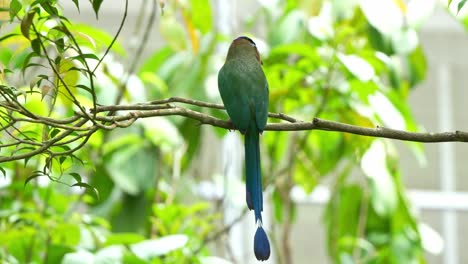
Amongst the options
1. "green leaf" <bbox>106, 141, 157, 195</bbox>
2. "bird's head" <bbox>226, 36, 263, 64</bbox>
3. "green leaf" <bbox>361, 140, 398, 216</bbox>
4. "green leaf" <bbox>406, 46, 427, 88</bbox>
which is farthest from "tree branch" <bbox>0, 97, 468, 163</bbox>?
"green leaf" <bbox>406, 46, 427, 88</bbox>

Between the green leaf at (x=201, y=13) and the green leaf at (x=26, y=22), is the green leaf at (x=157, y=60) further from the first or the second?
the green leaf at (x=26, y=22)

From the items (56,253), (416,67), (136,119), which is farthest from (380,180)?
(136,119)

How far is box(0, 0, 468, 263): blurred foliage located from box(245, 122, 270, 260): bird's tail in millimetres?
583

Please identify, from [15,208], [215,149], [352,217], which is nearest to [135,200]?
[15,208]

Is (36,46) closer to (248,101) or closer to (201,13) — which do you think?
(248,101)

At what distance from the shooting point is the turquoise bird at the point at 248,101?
145 centimetres

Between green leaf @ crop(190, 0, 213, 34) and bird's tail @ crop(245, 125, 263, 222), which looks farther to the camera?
green leaf @ crop(190, 0, 213, 34)

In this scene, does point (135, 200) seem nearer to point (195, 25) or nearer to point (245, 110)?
point (195, 25)

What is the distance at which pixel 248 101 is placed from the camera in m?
1.58

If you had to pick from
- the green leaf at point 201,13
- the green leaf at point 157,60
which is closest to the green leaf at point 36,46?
the green leaf at point 201,13

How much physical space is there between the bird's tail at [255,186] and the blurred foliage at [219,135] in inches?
23.0

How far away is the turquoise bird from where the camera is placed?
1.45 metres

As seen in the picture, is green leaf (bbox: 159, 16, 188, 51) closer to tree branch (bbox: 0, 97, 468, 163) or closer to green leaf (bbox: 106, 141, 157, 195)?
green leaf (bbox: 106, 141, 157, 195)

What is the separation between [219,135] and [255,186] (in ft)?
4.63
